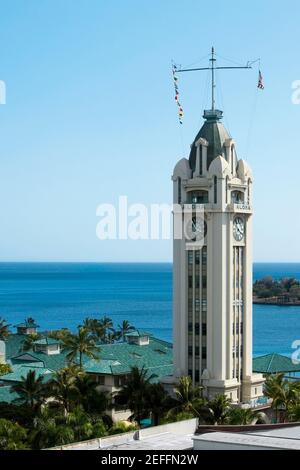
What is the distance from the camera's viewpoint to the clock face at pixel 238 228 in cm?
6469

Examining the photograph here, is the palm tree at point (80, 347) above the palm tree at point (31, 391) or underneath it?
above

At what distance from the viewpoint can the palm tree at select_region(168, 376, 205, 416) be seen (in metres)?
54.7

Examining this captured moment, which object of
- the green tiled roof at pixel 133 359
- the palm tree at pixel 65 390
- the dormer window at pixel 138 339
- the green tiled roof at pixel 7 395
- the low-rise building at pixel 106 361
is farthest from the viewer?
the dormer window at pixel 138 339

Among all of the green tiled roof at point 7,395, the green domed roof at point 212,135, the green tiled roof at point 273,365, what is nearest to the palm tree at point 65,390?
the green tiled roof at point 7,395

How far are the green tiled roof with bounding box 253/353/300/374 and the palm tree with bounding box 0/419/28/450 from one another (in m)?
34.6

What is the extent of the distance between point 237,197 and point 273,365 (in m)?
17.6

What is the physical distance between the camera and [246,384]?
6400 cm

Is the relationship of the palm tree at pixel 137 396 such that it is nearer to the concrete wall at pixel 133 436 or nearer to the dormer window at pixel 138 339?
the concrete wall at pixel 133 436

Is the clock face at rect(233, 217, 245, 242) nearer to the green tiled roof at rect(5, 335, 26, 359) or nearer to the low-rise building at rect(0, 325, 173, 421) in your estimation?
the low-rise building at rect(0, 325, 173, 421)

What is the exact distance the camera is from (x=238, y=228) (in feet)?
214

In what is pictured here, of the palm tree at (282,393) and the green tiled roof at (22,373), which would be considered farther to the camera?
the green tiled roof at (22,373)

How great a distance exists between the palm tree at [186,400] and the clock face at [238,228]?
41.3 feet

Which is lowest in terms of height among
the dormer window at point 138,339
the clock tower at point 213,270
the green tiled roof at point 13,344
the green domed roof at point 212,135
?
the green tiled roof at point 13,344

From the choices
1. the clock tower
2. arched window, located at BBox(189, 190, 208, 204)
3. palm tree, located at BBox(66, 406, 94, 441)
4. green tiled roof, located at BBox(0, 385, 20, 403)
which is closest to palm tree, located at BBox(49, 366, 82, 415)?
green tiled roof, located at BBox(0, 385, 20, 403)
